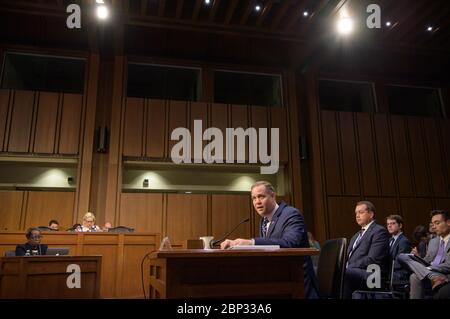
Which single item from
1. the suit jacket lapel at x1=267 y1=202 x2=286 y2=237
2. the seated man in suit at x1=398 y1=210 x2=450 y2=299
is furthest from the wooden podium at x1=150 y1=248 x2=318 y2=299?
the seated man in suit at x1=398 y1=210 x2=450 y2=299

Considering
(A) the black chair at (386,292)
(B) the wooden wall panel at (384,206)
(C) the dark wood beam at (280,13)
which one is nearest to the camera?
(A) the black chair at (386,292)

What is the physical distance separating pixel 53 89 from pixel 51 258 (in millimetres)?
5479

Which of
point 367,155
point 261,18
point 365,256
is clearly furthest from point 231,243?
point 367,155

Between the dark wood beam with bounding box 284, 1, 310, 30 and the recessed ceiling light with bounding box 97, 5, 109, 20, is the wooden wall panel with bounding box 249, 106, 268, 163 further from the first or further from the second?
the recessed ceiling light with bounding box 97, 5, 109, 20

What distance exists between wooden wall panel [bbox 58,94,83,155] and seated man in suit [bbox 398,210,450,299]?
20.5 feet

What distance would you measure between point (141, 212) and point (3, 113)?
3252 mm

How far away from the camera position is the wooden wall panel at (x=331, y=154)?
861 cm

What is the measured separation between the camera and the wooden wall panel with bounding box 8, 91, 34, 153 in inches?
301

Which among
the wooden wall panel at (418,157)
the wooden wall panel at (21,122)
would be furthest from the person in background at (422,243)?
the wooden wall panel at (21,122)

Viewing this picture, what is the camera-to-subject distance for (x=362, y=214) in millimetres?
3787

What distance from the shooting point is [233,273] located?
6.67 feet

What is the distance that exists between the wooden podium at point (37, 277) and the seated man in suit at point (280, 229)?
1.96m

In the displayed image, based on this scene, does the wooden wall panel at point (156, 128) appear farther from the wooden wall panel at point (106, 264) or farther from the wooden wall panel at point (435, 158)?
the wooden wall panel at point (435, 158)
